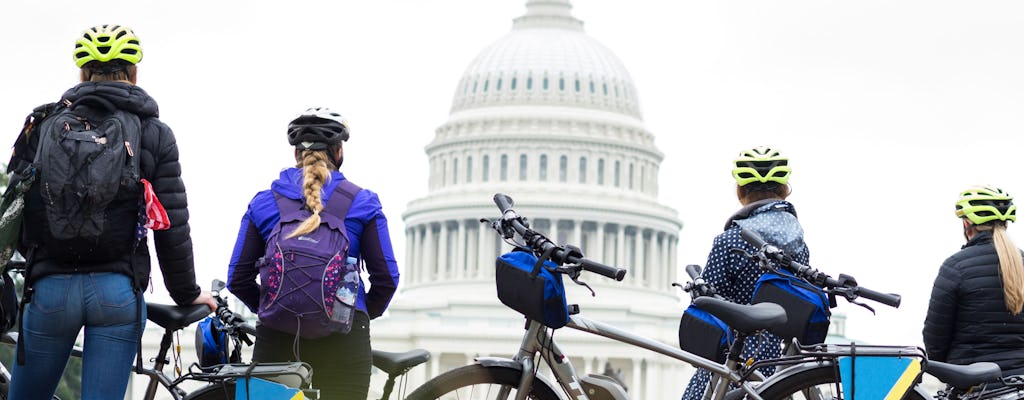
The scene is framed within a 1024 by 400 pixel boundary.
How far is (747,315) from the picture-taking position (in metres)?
9.44

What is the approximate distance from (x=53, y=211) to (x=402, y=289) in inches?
5196

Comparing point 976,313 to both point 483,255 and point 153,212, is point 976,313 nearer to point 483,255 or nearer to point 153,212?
point 153,212

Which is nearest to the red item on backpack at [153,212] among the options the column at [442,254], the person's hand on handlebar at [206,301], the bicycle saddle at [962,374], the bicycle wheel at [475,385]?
the person's hand on handlebar at [206,301]

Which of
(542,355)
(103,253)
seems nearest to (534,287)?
(542,355)

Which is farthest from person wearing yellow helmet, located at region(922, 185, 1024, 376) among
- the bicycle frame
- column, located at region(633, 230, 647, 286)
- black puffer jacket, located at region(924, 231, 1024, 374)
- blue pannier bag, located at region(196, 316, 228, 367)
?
column, located at region(633, 230, 647, 286)

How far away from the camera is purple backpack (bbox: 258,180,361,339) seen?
9.16 m

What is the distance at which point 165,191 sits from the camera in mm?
9172

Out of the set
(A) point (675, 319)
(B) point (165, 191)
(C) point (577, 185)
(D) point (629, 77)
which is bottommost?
(B) point (165, 191)

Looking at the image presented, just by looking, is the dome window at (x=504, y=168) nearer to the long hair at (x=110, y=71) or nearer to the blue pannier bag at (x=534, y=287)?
the long hair at (x=110, y=71)

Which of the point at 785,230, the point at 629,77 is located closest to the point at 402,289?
the point at 629,77

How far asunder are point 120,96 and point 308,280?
1.24m

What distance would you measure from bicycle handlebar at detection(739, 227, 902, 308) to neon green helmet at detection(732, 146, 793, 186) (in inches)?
38.6

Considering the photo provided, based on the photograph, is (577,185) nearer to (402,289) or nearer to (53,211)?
(402,289)

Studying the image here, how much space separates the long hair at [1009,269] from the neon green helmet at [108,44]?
5341 mm
